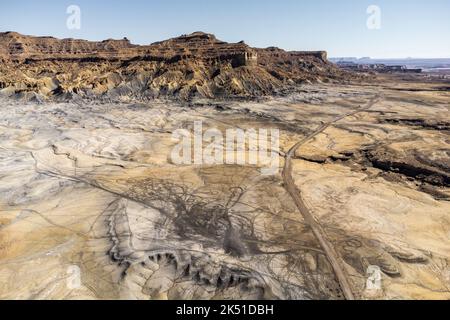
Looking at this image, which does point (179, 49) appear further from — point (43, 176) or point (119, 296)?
point (119, 296)

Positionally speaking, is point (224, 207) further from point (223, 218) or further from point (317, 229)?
point (317, 229)

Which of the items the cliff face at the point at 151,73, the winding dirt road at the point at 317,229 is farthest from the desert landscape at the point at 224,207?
→ the cliff face at the point at 151,73

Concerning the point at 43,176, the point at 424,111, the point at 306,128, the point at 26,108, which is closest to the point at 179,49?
the point at 26,108

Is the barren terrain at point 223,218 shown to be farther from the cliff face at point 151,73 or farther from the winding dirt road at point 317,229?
the cliff face at point 151,73

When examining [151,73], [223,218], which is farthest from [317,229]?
[151,73]

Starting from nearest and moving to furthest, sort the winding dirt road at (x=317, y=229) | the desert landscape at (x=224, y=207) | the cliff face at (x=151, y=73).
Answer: the winding dirt road at (x=317, y=229), the desert landscape at (x=224, y=207), the cliff face at (x=151, y=73)
